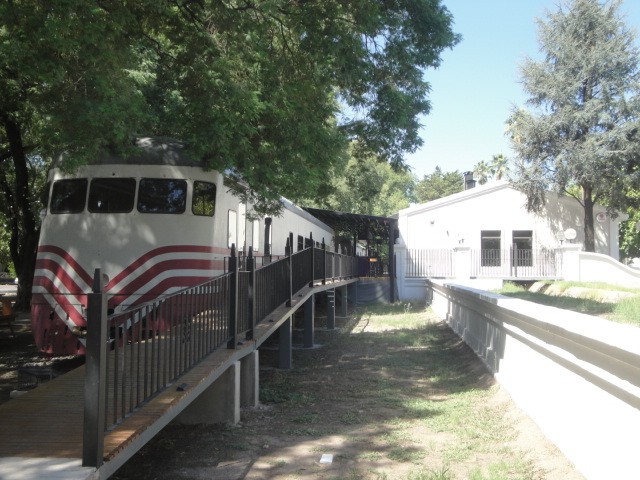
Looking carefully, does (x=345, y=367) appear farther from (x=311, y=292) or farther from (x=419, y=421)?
(x=419, y=421)

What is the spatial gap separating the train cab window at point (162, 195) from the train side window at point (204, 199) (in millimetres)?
165

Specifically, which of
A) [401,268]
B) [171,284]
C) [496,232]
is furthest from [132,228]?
[496,232]

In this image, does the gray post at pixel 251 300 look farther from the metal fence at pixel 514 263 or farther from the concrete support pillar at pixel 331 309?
the metal fence at pixel 514 263

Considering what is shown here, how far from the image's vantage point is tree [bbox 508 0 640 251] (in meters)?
29.8

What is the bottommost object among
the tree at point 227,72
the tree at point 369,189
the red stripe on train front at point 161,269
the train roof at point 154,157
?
the red stripe on train front at point 161,269

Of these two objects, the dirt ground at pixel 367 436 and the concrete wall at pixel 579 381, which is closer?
the concrete wall at pixel 579 381

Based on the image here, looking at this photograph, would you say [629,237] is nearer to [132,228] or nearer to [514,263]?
[514,263]

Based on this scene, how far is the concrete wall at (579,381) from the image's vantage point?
3523 millimetres

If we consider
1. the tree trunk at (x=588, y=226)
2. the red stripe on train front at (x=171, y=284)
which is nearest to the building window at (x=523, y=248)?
the tree trunk at (x=588, y=226)

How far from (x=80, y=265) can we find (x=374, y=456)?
242 inches

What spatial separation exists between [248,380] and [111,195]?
4364 mm

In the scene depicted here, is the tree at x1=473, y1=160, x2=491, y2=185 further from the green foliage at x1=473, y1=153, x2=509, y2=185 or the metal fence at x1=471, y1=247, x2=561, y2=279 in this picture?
the metal fence at x1=471, y1=247, x2=561, y2=279

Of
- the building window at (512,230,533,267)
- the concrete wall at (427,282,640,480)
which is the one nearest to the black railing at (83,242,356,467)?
the concrete wall at (427,282,640,480)

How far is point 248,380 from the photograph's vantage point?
7.53 metres
